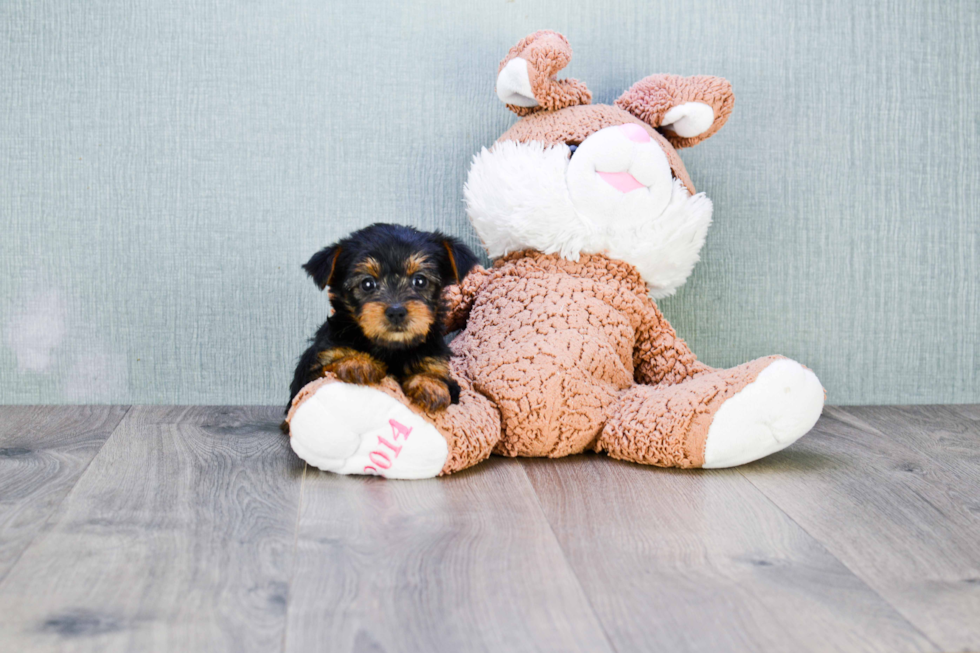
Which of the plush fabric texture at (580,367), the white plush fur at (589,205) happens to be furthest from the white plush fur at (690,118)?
the plush fabric texture at (580,367)

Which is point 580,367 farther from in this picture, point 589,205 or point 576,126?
point 576,126

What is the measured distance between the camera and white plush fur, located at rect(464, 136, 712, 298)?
186 cm

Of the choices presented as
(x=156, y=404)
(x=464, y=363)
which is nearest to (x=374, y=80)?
(x=464, y=363)

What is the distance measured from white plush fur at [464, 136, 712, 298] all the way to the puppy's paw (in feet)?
1.60

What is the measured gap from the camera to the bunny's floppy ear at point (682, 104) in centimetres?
199

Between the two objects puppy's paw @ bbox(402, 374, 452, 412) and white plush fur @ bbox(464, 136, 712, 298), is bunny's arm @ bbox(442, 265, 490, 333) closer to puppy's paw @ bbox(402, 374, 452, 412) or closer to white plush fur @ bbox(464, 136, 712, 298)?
white plush fur @ bbox(464, 136, 712, 298)

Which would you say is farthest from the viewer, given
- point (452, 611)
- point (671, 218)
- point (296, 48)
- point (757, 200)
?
point (757, 200)

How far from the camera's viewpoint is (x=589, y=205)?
1869 millimetres

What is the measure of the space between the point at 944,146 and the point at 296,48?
1.86 metres

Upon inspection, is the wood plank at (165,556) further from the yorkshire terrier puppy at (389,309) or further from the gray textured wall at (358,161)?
the gray textured wall at (358,161)

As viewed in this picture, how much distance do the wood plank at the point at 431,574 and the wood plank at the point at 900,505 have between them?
1.51 feet

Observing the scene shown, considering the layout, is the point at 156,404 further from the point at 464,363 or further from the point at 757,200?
the point at 757,200

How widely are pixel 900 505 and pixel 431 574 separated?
36.0 inches

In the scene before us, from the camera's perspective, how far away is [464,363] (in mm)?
1882
